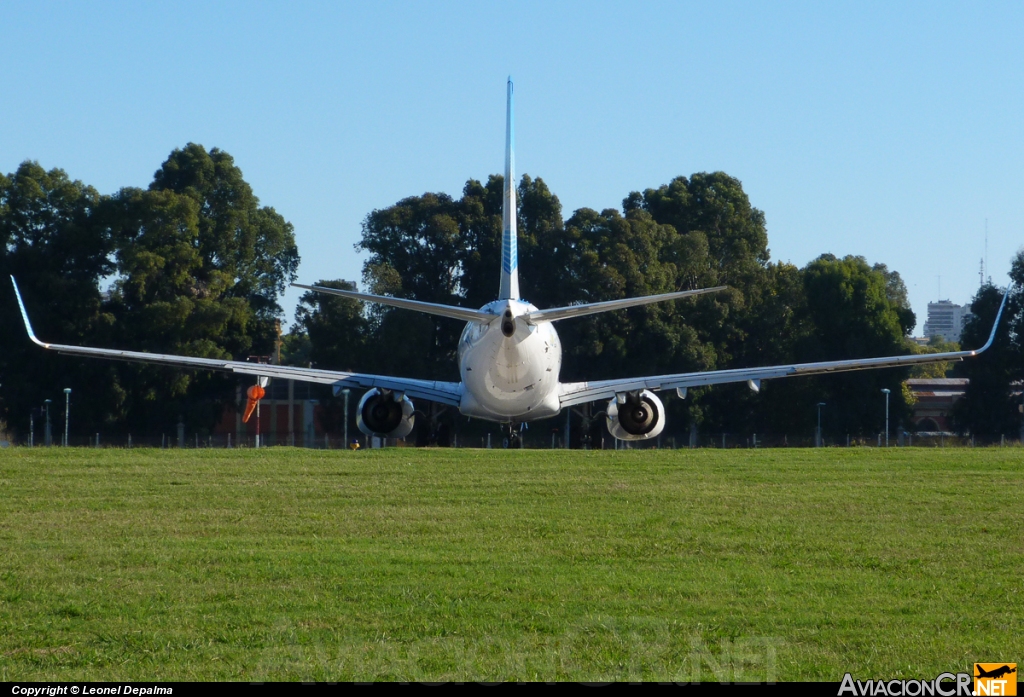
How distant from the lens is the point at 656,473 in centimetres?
2027

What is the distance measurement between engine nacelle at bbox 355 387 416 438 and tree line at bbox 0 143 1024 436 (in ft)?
70.6

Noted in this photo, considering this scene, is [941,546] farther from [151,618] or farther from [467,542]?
[151,618]

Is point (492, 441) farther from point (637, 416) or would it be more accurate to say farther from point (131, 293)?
point (637, 416)

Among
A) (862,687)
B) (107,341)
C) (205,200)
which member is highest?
(205,200)

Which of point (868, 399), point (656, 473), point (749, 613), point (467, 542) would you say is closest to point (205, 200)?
point (868, 399)

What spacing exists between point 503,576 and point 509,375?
21.4 metres

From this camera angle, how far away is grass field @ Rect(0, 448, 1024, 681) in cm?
817

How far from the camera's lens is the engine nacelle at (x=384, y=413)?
3688 centimetres

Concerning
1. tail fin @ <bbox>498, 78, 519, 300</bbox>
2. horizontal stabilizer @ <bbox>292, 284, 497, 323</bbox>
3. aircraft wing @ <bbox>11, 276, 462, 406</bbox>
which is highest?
tail fin @ <bbox>498, 78, 519, 300</bbox>

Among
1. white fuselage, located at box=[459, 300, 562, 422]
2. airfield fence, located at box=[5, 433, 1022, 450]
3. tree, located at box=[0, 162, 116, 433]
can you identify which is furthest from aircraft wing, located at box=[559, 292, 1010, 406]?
tree, located at box=[0, 162, 116, 433]

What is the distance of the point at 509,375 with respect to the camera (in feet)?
106

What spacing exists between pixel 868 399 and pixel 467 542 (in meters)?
52.5

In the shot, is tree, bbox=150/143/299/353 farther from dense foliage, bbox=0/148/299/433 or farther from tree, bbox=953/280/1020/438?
tree, bbox=953/280/1020/438

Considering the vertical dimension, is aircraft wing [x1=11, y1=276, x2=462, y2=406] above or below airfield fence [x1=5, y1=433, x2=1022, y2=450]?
above
